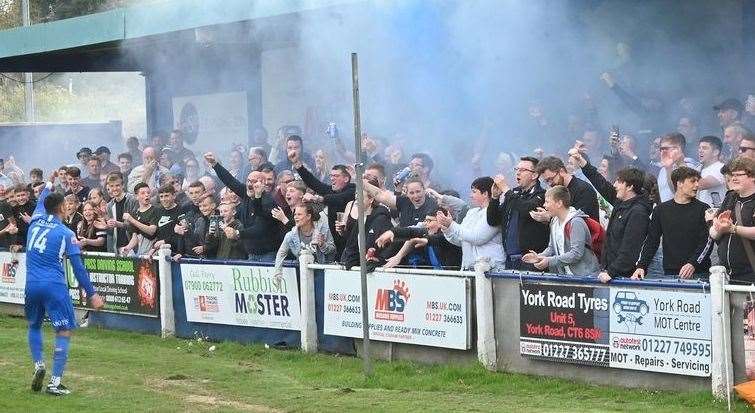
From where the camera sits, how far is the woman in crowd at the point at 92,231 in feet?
60.1

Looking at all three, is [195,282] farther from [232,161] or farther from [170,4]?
[170,4]

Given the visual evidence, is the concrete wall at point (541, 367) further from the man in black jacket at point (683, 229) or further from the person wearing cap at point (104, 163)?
the person wearing cap at point (104, 163)

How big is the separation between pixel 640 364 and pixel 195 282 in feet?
22.3

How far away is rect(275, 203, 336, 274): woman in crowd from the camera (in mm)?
14438

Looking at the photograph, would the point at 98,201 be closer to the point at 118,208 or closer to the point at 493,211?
the point at 118,208

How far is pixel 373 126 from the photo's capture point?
63.8 feet

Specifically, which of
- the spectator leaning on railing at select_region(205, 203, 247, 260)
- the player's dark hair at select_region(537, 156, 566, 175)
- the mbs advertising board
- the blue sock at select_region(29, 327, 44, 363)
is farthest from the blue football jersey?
the player's dark hair at select_region(537, 156, 566, 175)

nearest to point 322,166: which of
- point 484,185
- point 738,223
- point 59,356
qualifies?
point 484,185

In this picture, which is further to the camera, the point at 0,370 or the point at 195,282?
the point at 195,282

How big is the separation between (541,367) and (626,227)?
162cm

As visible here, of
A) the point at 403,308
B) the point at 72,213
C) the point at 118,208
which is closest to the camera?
the point at 403,308

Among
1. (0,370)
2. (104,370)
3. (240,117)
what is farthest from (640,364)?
(240,117)

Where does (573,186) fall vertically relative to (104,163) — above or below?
below

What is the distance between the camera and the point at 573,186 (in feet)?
40.2
